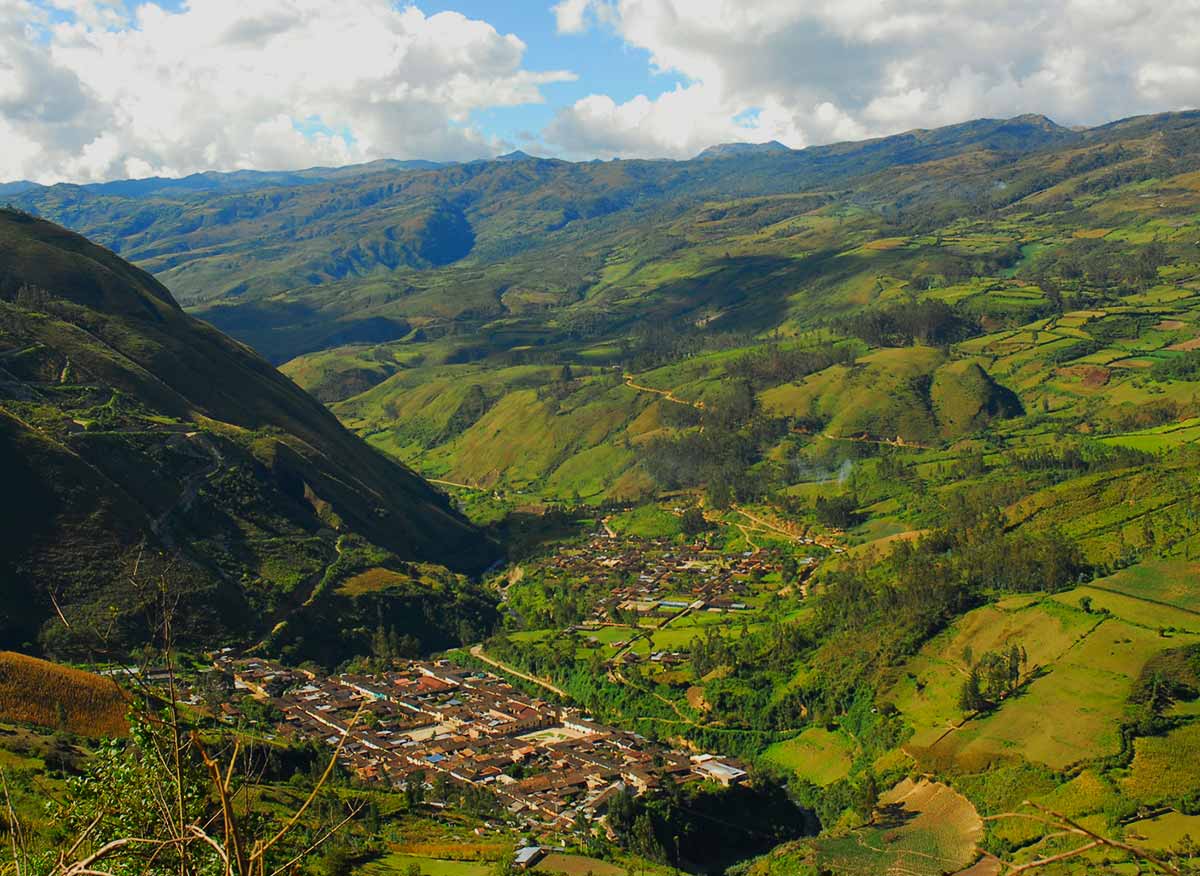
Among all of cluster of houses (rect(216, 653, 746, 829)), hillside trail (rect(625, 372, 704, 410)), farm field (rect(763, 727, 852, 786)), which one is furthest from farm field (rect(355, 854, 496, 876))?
hillside trail (rect(625, 372, 704, 410))

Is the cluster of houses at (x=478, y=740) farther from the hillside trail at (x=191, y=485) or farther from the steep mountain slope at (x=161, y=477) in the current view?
the hillside trail at (x=191, y=485)

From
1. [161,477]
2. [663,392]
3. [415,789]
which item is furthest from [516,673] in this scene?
[663,392]

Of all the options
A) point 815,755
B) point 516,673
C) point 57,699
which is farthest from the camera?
point 516,673

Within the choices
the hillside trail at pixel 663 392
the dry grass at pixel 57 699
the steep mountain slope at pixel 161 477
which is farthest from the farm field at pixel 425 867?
the hillside trail at pixel 663 392

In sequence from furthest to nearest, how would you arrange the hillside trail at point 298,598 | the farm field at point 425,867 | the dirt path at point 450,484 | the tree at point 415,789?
1. the dirt path at point 450,484
2. the hillside trail at point 298,598
3. the tree at point 415,789
4. the farm field at point 425,867

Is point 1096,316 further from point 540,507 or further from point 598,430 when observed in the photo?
point 540,507

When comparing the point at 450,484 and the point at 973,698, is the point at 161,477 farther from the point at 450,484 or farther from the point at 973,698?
the point at 450,484
